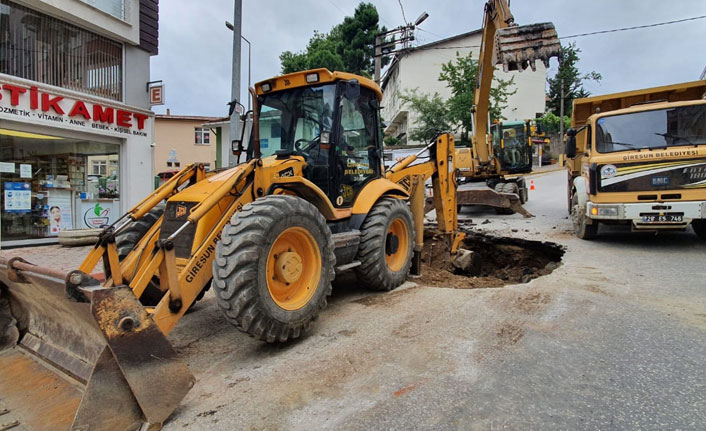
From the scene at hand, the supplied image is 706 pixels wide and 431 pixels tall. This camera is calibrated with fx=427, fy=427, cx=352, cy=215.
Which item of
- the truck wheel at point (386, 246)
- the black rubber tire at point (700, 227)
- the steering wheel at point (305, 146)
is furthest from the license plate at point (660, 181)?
the steering wheel at point (305, 146)

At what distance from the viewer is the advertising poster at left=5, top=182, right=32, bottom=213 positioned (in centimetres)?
942

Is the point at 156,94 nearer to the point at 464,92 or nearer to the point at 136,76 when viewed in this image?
the point at 136,76

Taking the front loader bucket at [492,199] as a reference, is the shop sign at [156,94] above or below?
above

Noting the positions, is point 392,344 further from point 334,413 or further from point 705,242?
point 705,242

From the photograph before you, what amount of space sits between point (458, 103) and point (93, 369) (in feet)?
87.7

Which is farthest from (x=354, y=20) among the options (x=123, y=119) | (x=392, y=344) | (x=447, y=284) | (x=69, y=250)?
(x=392, y=344)

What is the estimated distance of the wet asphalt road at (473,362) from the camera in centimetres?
258

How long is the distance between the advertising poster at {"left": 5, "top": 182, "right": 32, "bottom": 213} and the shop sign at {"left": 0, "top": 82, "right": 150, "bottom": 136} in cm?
160

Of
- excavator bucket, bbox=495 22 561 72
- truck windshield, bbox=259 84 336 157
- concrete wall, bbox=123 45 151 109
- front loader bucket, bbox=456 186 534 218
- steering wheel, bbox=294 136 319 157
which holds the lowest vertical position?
front loader bucket, bbox=456 186 534 218

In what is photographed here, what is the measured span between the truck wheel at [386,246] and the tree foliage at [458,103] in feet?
68.4

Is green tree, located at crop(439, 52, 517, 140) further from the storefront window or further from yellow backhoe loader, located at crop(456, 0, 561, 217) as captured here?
the storefront window

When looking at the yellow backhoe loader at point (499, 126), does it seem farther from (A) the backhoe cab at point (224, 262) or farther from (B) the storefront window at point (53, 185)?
(B) the storefront window at point (53, 185)

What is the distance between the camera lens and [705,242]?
7535 mm

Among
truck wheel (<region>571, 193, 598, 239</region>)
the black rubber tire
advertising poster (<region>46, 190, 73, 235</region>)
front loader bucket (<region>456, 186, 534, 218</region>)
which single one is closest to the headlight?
truck wheel (<region>571, 193, 598, 239</region>)
